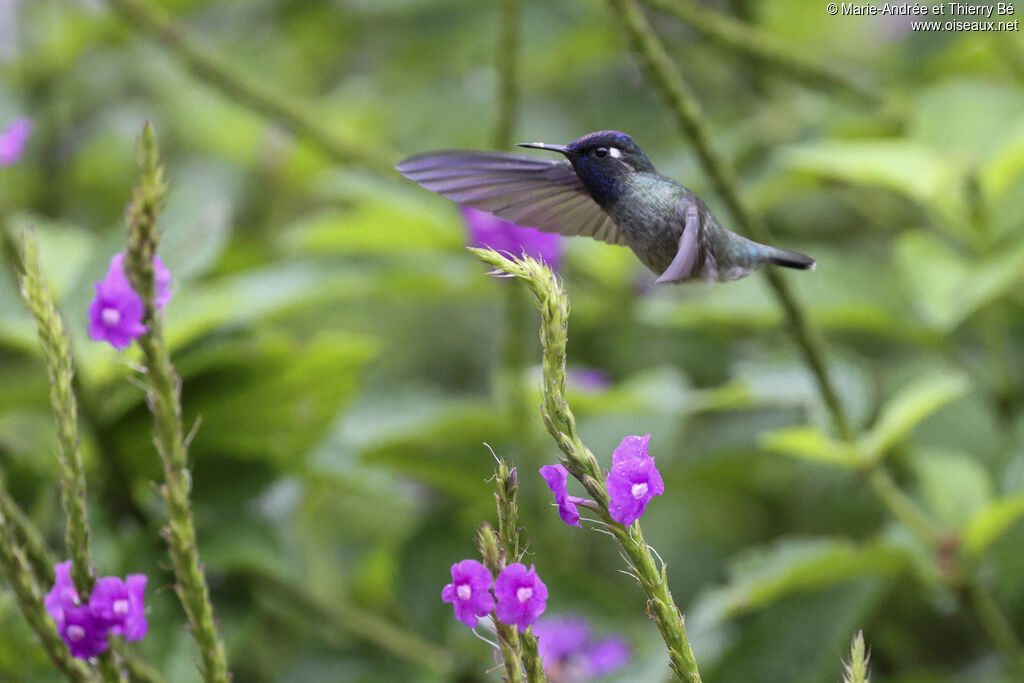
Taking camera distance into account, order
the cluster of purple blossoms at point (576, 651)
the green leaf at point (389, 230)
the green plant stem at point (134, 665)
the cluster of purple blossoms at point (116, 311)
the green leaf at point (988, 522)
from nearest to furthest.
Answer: the cluster of purple blossoms at point (116, 311)
the green plant stem at point (134, 665)
the green leaf at point (988, 522)
the cluster of purple blossoms at point (576, 651)
the green leaf at point (389, 230)

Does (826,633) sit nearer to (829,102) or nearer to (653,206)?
(653,206)

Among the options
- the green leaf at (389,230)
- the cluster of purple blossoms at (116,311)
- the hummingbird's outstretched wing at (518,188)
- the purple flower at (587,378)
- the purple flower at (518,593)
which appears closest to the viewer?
the purple flower at (518,593)

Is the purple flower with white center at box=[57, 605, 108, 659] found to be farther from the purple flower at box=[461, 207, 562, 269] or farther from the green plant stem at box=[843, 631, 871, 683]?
the purple flower at box=[461, 207, 562, 269]

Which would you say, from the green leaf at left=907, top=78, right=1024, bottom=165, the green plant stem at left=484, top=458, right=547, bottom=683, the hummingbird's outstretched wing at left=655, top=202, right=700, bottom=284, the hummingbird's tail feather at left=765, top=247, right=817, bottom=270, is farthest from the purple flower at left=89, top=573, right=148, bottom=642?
the green leaf at left=907, top=78, right=1024, bottom=165

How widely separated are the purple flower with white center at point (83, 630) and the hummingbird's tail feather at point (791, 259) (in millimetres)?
753

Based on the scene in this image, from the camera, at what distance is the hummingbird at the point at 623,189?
1097 millimetres

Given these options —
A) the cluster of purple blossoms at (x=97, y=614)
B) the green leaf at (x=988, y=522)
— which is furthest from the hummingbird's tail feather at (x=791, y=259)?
the green leaf at (x=988, y=522)

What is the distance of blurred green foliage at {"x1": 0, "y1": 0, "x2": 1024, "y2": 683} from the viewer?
188 centimetres

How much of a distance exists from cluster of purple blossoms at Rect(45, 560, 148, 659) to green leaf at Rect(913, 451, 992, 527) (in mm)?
1525

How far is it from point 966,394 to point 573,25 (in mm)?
1774

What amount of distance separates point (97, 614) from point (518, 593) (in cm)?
41

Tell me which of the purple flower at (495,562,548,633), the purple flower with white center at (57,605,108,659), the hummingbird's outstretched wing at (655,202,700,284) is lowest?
the purple flower with white center at (57,605,108,659)

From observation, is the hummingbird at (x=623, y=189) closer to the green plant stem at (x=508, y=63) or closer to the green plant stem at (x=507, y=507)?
the green plant stem at (x=507, y=507)

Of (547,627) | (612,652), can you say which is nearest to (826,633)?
(612,652)
